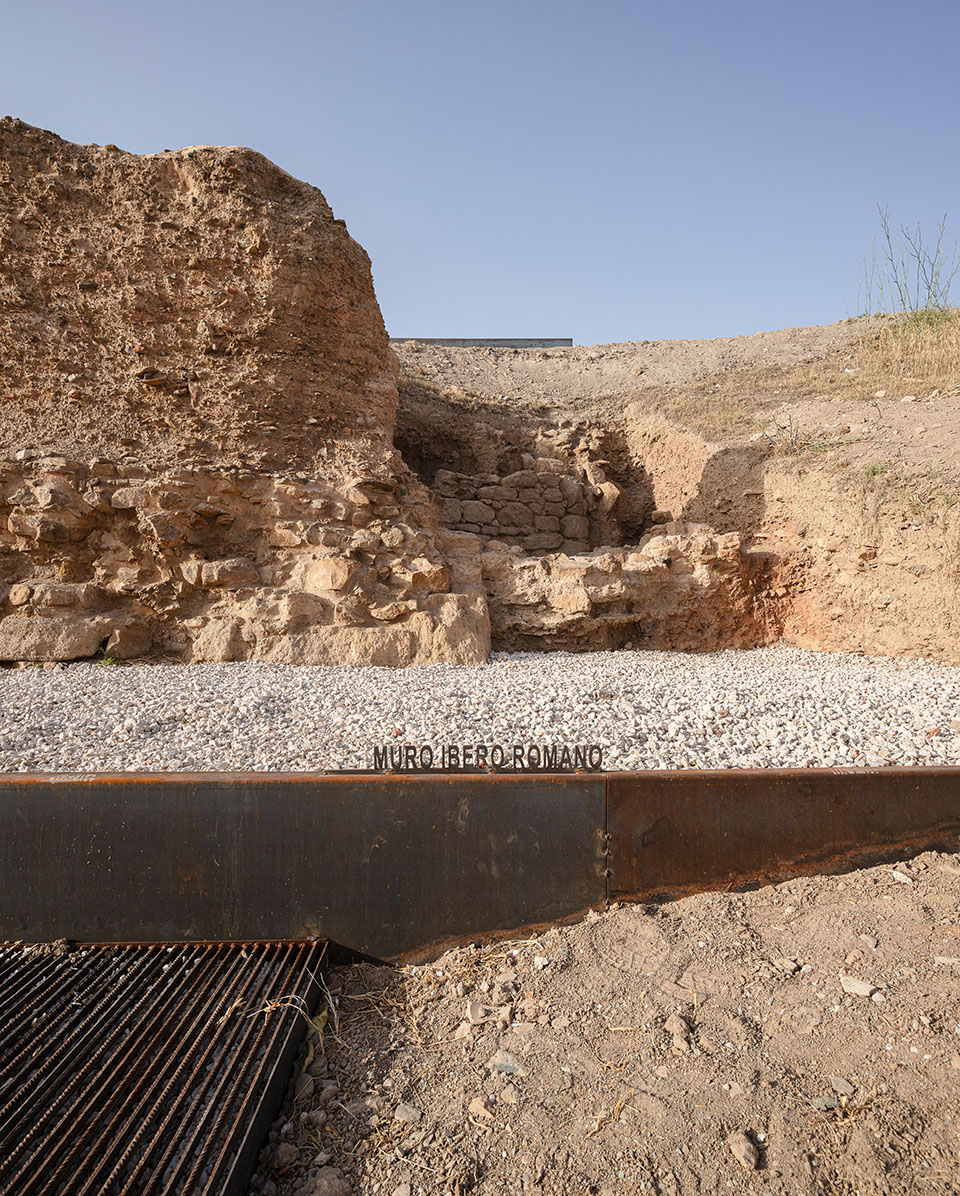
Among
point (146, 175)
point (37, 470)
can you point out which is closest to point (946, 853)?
point (37, 470)

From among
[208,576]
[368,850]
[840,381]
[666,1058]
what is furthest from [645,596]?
[840,381]

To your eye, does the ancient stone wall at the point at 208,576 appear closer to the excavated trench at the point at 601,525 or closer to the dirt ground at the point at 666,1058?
the excavated trench at the point at 601,525

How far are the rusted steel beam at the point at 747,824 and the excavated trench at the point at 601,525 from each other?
200 inches

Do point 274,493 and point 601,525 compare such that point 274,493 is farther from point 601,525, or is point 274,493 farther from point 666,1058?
point 666,1058

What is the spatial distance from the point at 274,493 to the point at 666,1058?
260 inches

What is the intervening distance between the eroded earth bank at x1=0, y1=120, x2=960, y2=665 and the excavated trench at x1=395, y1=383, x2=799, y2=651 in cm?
4

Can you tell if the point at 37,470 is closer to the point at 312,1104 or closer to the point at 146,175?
the point at 146,175

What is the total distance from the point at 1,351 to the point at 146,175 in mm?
2705

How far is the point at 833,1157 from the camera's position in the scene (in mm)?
1576

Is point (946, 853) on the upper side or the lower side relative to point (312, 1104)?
upper

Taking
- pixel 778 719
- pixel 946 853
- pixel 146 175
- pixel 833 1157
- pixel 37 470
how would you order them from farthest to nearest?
pixel 146 175, pixel 37 470, pixel 778 719, pixel 946 853, pixel 833 1157

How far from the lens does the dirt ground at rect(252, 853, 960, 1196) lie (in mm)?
1610

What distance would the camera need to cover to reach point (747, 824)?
2689mm

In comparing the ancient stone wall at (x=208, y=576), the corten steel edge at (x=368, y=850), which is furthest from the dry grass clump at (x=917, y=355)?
the corten steel edge at (x=368, y=850)
